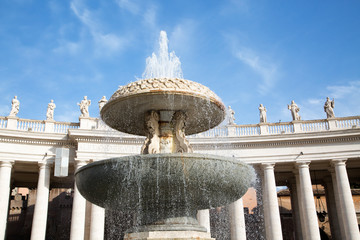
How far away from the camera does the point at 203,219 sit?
28.2 m

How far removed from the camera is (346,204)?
28.3 meters

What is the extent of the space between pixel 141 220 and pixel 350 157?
24612 mm

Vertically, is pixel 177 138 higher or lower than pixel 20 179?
lower

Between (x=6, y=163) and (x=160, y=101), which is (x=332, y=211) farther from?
(x=160, y=101)

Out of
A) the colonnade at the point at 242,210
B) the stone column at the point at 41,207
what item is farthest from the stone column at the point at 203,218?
the stone column at the point at 41,207

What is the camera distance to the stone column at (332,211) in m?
33.8

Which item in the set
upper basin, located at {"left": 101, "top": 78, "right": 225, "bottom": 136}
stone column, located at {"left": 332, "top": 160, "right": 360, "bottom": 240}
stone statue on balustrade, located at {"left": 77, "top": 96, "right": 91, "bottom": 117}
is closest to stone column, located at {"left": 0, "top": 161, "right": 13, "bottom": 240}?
stone statue on balustrade, located at {"left": 77, "top": 96, "right": 91, "bottom": 117}

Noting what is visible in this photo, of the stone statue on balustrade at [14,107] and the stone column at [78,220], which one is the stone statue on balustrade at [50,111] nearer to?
the stone statue on balustrade at [14,107]

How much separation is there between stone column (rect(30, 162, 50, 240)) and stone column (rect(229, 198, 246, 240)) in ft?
45.2

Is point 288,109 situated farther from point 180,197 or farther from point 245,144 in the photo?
point 180,197

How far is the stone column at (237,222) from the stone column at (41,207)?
13.8 metres

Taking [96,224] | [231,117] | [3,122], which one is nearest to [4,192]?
[3,122]

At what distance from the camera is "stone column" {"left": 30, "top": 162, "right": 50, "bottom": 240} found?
2677 centimetres

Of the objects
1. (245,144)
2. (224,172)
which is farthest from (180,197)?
(245,144)
